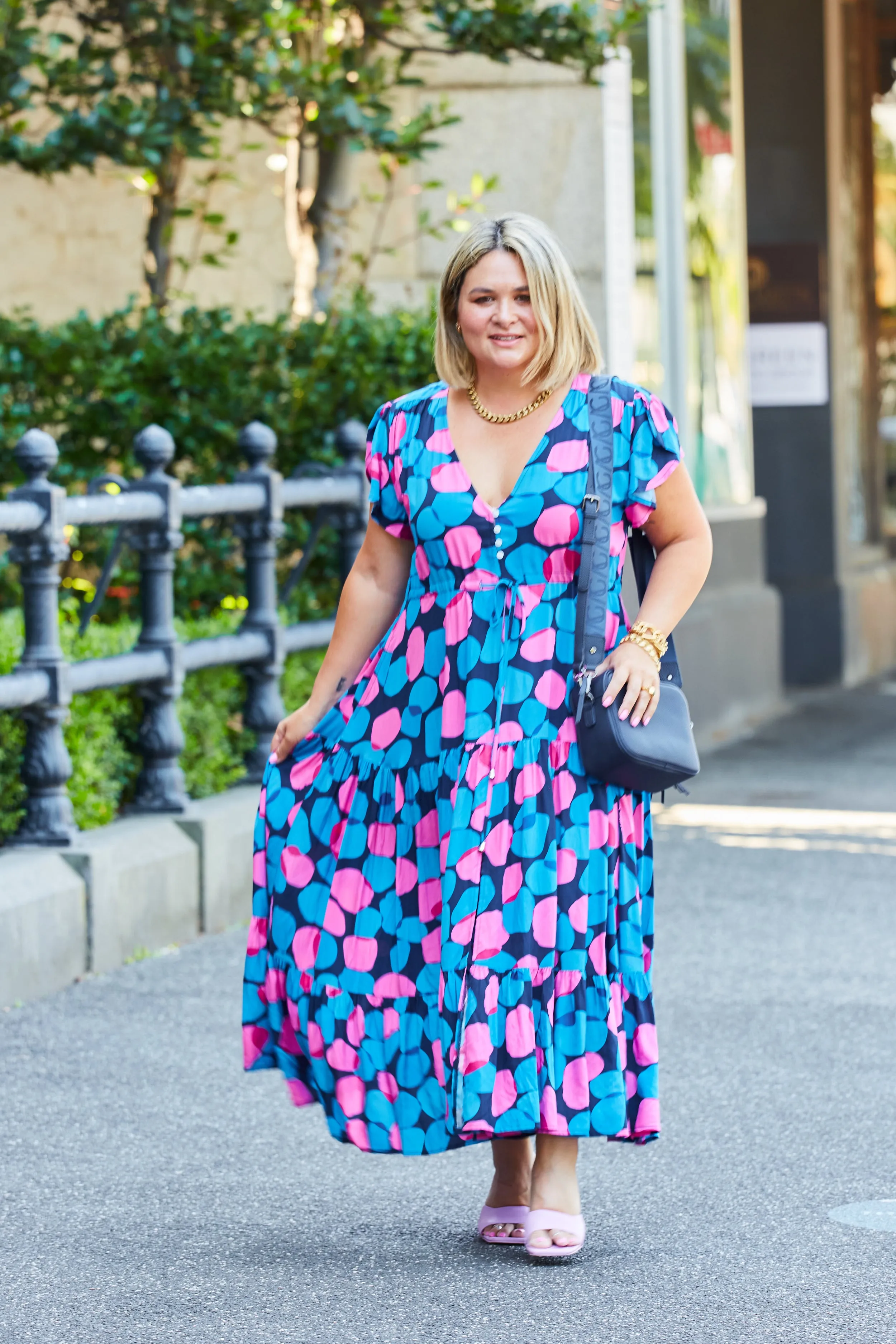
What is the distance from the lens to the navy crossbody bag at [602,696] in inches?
150

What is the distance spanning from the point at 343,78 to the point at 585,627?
4809mm

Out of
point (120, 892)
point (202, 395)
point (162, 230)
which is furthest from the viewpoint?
point (162, 230)

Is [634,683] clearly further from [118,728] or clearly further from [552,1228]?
[118,728]

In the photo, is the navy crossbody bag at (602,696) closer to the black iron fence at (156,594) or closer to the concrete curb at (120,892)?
the concrete curb at (120,892)

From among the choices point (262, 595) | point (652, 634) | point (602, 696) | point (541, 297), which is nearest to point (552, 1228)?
point (602, 696)

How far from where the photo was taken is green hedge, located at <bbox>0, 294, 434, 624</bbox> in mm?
8164

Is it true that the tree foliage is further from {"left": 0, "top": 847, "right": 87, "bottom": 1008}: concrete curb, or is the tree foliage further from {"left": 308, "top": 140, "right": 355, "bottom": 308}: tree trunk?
{"left": 0, "top": 847, "right": 87, "bottom": 1008}: concrete curb

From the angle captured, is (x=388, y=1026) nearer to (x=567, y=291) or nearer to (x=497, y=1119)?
(x=497, y=1119)

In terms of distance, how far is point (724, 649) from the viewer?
11.4 m

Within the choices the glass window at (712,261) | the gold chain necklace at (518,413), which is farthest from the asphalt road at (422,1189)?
the glass window at (712,261)

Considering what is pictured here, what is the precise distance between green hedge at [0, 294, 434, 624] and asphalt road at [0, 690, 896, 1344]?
2.10 meters

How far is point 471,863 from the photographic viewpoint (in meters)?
3.84

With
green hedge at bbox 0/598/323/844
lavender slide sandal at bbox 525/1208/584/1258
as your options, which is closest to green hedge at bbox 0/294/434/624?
green hedge at bbox 0/598/323/844

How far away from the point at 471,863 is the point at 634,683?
0.41 meters
